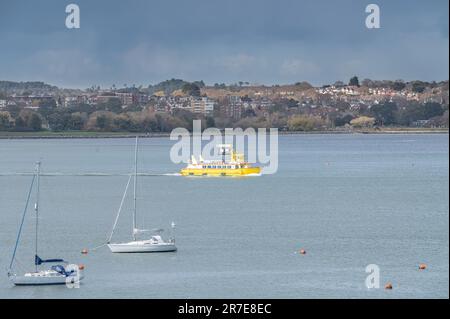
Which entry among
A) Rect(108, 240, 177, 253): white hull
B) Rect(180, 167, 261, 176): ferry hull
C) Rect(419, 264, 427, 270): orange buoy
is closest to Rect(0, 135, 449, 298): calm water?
Rect(419, 264, 427, 270): orange buoy

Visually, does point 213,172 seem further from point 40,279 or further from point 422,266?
point 40,279

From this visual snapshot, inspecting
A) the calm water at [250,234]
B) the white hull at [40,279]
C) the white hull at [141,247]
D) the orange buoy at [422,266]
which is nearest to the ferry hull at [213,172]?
the calm water at [250,234]

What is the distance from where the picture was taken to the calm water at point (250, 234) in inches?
1093

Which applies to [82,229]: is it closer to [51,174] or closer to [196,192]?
[196,192]

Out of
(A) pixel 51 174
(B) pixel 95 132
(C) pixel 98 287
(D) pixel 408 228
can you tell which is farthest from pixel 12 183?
(B) pixel 95 132

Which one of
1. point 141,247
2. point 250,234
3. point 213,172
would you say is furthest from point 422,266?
point 213,172

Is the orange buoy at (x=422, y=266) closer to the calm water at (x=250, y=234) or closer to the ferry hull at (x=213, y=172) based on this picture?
the calm water at (x=250, y=234)

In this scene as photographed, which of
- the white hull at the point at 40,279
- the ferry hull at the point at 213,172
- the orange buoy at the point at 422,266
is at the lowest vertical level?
the ferry hull at the point at 213,172

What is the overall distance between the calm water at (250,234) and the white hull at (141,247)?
319mm

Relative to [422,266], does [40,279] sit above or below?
above

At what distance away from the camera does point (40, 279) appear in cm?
2741

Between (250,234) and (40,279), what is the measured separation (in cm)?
1226

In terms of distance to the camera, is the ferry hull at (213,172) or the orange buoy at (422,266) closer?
the orange buoy at (422,266)

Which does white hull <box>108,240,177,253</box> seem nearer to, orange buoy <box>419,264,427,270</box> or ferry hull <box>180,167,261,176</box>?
orange buoy <box>419,264,427,270</box>
